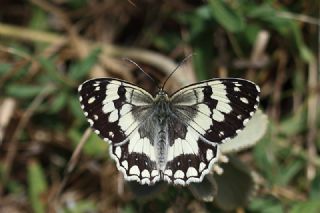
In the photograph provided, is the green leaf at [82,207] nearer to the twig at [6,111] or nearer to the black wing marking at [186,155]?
the twig at [6,111]

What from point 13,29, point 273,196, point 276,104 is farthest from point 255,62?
point 13,29

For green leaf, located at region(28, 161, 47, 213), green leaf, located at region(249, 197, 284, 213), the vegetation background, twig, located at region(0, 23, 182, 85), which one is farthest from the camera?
twig, located at region(0, 23, 182, 85)

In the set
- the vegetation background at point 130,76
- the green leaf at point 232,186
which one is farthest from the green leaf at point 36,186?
the green leaf at point 232,186

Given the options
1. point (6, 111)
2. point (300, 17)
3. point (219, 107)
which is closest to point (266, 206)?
point (219, 107)

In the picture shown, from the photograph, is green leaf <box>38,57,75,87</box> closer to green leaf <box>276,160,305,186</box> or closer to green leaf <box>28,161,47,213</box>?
green leaf <box>28,161,47,213</box>

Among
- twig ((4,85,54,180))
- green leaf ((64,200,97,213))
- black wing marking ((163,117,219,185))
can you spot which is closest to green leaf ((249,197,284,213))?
black wing marking ((163,117,219,185))

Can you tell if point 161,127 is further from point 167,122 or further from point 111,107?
point 111,107
